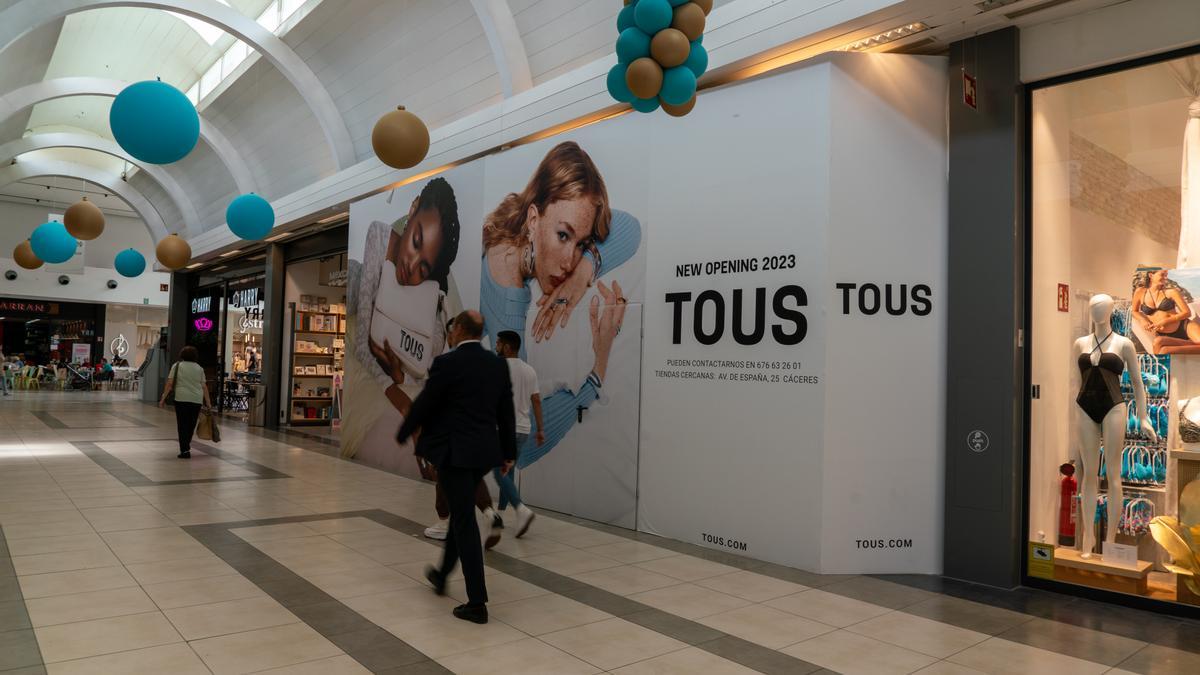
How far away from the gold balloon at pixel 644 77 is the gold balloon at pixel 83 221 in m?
8.75

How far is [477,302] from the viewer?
8.05 metres

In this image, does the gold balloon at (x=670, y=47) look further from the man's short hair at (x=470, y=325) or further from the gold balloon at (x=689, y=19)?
the man's short hair at (x=470, y=325)

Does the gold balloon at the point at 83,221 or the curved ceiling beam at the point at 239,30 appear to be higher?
the curved ceiling beam at the point at 239,30

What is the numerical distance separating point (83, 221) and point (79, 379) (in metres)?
17.9

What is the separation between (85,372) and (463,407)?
86.1 ft

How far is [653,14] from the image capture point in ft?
13.6

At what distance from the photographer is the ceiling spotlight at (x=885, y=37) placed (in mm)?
4934

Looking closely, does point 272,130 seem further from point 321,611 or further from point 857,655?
point 857,655

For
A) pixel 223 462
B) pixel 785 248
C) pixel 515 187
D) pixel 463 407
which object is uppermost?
pixel 515 187

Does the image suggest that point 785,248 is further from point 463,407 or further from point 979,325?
point 463,407

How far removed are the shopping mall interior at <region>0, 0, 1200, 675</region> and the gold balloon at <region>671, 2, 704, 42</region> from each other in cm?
2

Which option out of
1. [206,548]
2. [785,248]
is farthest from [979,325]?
[206,548]

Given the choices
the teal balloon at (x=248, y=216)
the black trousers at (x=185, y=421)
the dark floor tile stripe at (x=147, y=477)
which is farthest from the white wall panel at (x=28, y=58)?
the dark floor tile stripe at (x=147, y=477)

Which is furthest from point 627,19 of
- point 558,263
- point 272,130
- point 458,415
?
point 272,130
